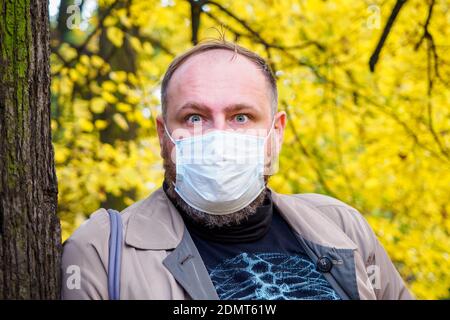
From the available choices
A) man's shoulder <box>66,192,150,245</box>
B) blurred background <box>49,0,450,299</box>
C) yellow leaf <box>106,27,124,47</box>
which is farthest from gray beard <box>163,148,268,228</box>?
yellow leaf <box>106,27,124,47</box>

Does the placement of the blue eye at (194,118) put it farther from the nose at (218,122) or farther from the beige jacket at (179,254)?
the beige jacket at (179,254)

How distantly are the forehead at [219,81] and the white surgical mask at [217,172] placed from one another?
18cm

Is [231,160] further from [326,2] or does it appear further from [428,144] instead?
[326,2]

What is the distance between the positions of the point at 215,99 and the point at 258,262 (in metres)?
0.78

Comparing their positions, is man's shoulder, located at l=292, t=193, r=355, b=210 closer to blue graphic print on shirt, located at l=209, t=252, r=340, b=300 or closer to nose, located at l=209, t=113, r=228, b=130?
blue graphic print on shirt, located at l=209, t=252, r=340, b=300

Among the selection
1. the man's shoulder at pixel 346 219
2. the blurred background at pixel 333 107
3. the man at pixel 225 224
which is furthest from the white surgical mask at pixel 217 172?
the blurred background at pixel 333 107

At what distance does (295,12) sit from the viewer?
7848 mm

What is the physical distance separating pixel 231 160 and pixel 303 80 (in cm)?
444

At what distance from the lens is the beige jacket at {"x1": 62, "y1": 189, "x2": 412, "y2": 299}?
2.52 meters

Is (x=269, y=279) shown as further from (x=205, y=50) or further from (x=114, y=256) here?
(x=205, y=50)

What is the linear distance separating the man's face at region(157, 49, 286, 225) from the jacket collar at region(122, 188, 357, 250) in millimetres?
107

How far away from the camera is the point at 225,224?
290 centimetres

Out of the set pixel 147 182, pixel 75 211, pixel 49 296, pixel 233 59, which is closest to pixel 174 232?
pixel 49 296

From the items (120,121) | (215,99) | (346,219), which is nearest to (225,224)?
(215,99)
